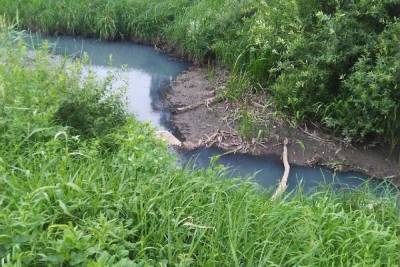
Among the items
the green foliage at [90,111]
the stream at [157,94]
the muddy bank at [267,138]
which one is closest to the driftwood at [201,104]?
the muddy bank at [267,138]

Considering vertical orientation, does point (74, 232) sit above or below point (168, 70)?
above

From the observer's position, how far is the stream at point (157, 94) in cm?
476

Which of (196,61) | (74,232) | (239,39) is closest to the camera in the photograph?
(74,232)

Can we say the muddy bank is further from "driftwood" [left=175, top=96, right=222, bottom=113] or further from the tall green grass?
the tall green grass

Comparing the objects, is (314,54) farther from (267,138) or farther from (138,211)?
(138,211)

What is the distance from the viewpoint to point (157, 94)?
21.4 feet

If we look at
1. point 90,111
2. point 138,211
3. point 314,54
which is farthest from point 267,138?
point 138,211

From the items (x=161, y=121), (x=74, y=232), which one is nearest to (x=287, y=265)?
(x=74, y=232)

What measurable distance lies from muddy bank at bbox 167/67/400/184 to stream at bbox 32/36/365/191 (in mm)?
117

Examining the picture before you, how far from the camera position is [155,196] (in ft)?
9.32

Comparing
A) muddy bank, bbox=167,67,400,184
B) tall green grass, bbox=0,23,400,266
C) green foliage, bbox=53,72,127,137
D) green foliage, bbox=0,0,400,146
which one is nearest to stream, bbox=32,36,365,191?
muddy bank, bbox=167,67,400,184

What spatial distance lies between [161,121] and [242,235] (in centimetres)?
327

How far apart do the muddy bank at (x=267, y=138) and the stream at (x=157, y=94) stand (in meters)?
0.12

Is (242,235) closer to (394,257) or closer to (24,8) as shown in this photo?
(394,257)
